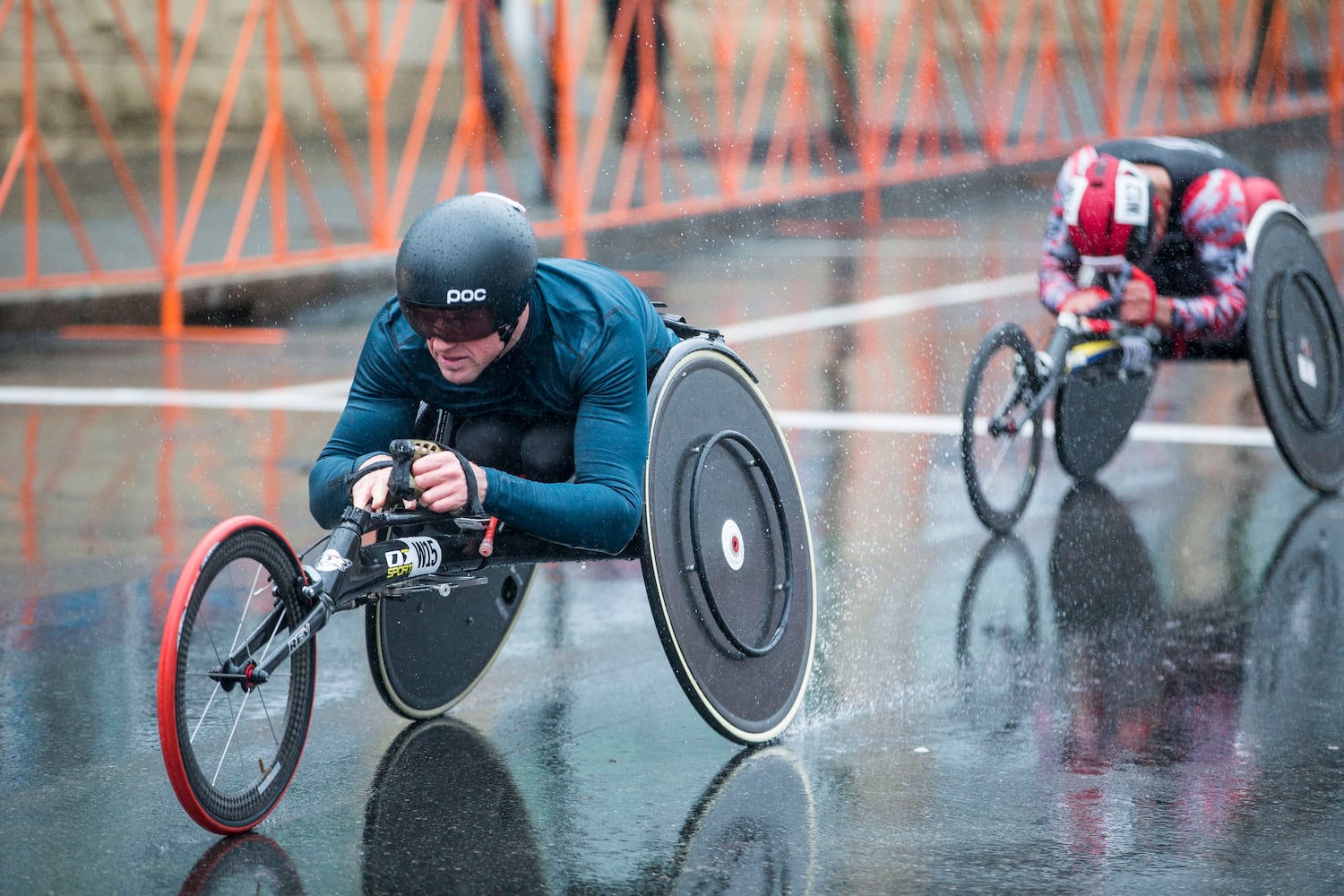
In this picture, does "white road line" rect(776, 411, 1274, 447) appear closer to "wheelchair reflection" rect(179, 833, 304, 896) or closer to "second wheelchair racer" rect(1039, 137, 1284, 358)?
"second wheelchair racer" rect(1039, 137, 1284, 358)

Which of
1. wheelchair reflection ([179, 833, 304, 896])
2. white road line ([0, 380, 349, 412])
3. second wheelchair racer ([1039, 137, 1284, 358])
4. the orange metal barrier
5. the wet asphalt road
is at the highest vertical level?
A: the orange metal barrier

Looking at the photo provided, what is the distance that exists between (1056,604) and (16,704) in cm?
328

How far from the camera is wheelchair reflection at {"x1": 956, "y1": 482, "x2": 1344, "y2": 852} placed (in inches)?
186

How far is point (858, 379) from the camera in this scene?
398 inches

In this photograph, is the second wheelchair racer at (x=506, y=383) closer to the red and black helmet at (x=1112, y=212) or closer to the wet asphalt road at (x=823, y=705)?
the wet asphalt road at (x=823, y=705)

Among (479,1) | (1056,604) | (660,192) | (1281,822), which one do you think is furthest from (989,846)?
(660,192)

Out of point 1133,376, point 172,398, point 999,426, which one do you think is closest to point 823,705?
point 999,426

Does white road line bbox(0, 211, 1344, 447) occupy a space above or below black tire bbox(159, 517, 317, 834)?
above

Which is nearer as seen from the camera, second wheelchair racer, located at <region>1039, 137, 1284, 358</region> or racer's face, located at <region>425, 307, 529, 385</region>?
racer's face, located at <region>425, 307, 529, 385</region>

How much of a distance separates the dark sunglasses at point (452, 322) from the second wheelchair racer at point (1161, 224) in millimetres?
3504

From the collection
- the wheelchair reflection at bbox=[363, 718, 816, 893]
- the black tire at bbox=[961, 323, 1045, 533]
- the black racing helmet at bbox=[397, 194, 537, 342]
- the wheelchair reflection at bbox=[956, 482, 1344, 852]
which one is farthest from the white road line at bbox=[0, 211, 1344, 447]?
the black racing helmet at bbox=[397, 194, 537, 342]

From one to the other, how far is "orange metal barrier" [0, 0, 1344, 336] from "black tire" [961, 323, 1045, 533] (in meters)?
6.71

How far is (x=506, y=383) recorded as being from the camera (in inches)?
178

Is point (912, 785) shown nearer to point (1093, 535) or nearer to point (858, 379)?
point (1093, 535)
